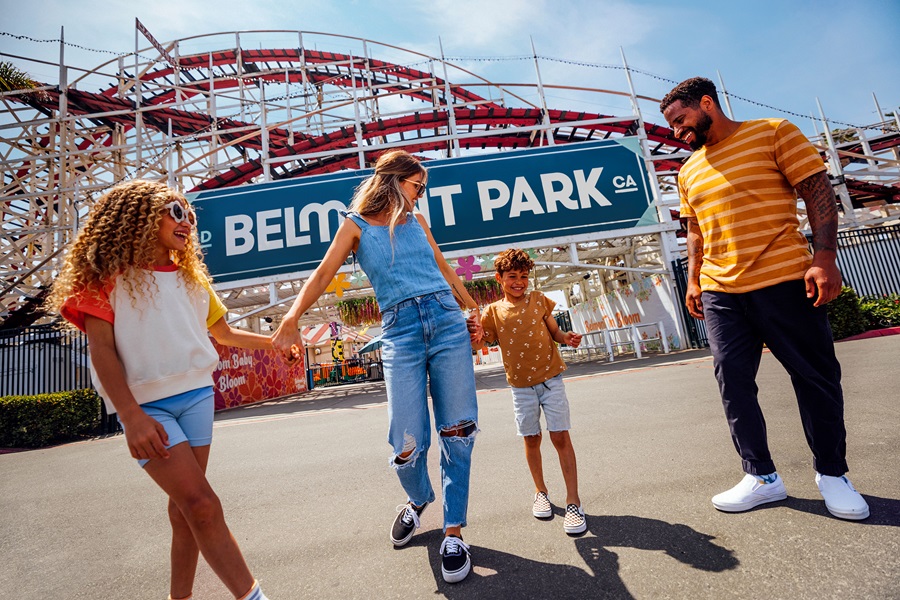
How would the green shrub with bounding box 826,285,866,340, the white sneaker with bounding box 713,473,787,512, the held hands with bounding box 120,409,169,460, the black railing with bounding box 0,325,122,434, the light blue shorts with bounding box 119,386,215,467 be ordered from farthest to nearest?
1. the black railing with bounding box 0,325,122,434
2. the green shrub with bounding box 826,285,866,340
3. the white sneaker with bounding box 713,473,787,512
4. the light blue shorts with bounding box 119,386,215,467
5. the held hands with bounding box 120,409,169,460

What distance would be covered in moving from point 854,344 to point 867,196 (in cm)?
1488

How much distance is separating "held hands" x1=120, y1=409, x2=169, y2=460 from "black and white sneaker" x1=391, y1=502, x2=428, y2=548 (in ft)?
3.37

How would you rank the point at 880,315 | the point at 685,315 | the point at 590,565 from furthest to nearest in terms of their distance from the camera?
the point at 685,315
the point at 880,315
the point at 590,565

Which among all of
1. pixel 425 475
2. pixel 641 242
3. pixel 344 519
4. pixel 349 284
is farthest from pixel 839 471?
pixel 641 242

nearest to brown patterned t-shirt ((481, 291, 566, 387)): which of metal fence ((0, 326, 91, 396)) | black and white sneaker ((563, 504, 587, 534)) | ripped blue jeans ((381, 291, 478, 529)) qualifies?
ripped blue jeans ((381, 291, 478, 529))

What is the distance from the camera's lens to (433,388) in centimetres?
177

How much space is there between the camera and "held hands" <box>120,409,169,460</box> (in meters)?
1.19

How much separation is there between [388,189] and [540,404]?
129cm

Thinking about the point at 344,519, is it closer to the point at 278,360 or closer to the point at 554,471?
the point at 554,471

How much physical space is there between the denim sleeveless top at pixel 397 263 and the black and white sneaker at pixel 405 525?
915 mm

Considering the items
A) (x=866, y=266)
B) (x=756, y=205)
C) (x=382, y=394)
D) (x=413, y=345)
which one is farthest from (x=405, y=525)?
(x=866, y=266)

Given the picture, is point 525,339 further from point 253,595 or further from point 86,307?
point 86,307

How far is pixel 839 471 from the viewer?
1702 mm

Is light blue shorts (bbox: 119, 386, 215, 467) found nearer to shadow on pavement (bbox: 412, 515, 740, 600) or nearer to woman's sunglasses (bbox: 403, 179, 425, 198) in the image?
shadow on pavement (bbox: 412, 515, 740, 600)
